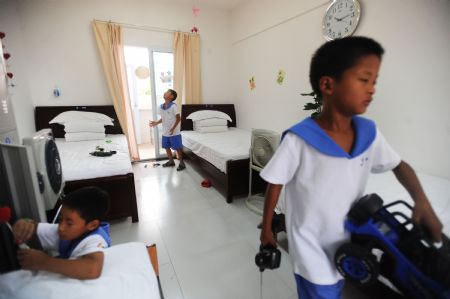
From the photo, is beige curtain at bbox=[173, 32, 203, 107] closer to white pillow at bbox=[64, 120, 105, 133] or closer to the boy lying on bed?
white pillow at bbox=[64, 120, 105, 133]

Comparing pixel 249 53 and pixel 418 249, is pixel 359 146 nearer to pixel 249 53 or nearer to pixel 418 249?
pixel 418 249

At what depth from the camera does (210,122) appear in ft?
13.6

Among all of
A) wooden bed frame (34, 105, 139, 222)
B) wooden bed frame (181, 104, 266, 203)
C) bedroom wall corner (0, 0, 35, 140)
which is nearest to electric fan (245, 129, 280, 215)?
wooden bed frame (181, 104, 266, 203)

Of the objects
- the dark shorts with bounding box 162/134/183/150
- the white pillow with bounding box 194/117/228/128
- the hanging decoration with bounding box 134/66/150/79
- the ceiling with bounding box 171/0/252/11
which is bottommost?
the dark shorts with bounding box 162/134/183/150

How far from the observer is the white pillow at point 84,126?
3.33 m

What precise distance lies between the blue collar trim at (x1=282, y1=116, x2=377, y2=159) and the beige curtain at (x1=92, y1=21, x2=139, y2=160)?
150 inches

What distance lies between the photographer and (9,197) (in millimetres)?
1038

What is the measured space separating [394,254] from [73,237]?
1.14 m

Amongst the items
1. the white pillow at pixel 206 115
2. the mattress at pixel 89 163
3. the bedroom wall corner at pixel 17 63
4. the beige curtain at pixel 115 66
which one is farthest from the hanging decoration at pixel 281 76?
the bedroom wall corner at pixel 17 63

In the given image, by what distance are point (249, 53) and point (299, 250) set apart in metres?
3.94

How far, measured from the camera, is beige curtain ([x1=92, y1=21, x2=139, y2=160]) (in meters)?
3.62

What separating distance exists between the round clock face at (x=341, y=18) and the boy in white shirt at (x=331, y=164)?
7.03 ft

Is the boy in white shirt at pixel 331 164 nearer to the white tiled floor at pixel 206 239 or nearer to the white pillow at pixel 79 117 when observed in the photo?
the white tiled floor at pixel 206 239

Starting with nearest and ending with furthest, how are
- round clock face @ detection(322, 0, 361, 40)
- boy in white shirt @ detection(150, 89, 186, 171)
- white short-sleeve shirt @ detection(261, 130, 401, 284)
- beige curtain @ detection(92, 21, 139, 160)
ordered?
white short-sleeve shirt @ detection(261, 130, 401, 284), round clock face @ detection(322, 0, 361, 40), beige curtain @ detection(92, 21, 139, 160), boy in white shirt @ detection(150, 89, 186, 171)
